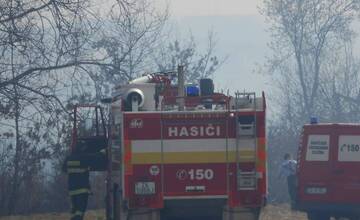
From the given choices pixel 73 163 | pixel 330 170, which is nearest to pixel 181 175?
pixel 73 163

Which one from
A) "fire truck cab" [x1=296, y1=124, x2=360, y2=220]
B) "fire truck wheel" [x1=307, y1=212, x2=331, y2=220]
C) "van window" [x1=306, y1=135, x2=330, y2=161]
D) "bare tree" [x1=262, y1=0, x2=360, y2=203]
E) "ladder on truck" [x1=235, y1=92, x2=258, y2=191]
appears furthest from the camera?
"bare tree" [x1=262, y1=0, x2=360, y2=203]

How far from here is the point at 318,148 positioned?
23359 millimetres

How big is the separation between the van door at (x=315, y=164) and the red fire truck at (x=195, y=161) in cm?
532

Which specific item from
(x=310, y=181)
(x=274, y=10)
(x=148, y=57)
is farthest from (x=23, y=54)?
(x=274, y=10)

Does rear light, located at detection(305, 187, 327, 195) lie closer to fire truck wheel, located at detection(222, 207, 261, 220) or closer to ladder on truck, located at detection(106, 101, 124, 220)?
ladder on truck, located at detection(106, 101, 124, 220)

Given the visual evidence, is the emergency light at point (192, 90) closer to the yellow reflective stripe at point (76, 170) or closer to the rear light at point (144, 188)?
the rear light at point (144, 188)

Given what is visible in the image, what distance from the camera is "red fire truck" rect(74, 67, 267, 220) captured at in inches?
705

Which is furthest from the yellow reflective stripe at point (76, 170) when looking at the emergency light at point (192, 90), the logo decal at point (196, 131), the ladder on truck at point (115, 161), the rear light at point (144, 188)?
the logo decal at point (196, 131)

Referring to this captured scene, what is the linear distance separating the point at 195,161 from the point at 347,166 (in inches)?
241

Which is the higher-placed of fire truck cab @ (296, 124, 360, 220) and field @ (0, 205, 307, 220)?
fire truck cab @ (296, 124, 360, 220)

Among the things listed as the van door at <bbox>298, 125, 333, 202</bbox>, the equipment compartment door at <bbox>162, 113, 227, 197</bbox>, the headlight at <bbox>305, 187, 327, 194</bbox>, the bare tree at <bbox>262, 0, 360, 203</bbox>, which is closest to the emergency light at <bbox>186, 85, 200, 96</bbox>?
the equipment compartment door at <bbox>162, 113, 227, 197</bbox>

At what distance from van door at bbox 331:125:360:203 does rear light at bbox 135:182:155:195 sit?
6.37m

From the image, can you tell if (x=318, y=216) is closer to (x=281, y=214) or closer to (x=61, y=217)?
(x=281, y=214)

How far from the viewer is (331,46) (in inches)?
2287
